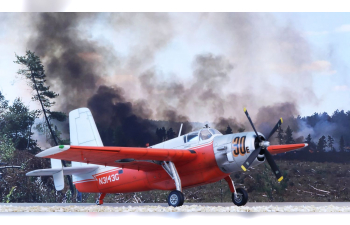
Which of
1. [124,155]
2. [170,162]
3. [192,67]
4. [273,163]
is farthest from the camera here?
[192,67]

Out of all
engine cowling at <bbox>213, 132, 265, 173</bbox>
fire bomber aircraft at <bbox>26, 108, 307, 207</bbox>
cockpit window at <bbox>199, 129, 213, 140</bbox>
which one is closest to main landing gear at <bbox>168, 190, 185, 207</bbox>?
fire bomber aircraft at <bbox>26, 108, 307, 207</bbox>

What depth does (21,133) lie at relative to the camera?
14.9 meters

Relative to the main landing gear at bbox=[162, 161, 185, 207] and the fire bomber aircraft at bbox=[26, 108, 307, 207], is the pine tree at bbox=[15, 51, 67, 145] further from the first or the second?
the main landing gear at bbox=[162, 161, 185, 207]

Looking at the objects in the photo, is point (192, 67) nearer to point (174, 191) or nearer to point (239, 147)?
point (239, 147)

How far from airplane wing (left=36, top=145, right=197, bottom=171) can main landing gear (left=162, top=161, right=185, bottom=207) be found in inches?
7.9

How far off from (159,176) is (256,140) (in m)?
2.89

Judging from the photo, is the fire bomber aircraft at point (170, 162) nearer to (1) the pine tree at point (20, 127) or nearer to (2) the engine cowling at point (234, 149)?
(2) the engine cowling at point (234, 149)

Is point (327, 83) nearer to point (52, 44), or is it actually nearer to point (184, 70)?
point (184, 70)

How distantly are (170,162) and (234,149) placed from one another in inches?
66.9

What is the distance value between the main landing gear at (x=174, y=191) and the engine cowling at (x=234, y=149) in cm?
114

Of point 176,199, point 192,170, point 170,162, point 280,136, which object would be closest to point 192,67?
point 280,136

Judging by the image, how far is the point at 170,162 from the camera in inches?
402
